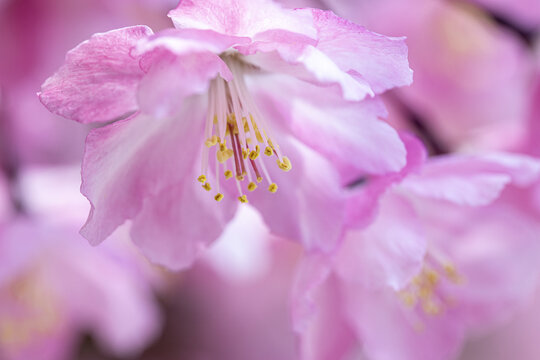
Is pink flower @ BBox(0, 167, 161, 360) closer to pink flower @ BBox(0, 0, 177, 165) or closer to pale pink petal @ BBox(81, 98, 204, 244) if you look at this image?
pink flower @ BBox(0, 0, 177, 165)

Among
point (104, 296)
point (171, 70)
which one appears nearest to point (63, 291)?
point (104, 296)

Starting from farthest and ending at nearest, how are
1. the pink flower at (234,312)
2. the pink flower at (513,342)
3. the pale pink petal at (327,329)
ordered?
the pink flower at (513,342) → the pink flower at (234,312) → the pale pink petal at (327,329)

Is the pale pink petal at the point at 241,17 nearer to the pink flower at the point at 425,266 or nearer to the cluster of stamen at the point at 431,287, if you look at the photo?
the pink flower at the point at 425,266

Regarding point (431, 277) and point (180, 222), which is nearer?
point (180, 222)

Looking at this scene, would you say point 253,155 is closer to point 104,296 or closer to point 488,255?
point 488,255

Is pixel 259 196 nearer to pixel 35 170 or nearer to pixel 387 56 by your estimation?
pixel 387 56

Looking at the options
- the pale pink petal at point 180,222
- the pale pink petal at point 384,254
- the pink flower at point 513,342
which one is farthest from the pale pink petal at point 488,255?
the pink flower at point 513,342

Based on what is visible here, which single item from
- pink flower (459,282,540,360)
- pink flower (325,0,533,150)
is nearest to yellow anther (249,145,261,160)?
pink flower (325,0,533,150)
